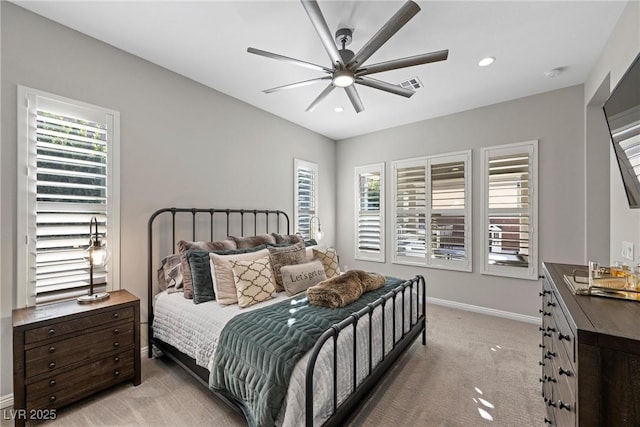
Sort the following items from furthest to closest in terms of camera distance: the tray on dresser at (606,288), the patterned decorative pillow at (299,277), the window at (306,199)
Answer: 1. the window at (306,199)
2. the patterned decorative pillow at (299,277)
3. the tray on dresser at (606,288)

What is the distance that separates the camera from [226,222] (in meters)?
3.50

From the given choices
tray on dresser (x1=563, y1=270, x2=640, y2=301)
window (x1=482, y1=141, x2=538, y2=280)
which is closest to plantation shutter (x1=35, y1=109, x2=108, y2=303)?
tray on dresser (x1=563, y1=270, x2=640, y2=301)

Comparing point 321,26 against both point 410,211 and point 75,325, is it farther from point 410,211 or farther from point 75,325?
point 410,211

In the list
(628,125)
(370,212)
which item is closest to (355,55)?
(628,125)

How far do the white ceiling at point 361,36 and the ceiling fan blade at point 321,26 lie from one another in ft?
1.22

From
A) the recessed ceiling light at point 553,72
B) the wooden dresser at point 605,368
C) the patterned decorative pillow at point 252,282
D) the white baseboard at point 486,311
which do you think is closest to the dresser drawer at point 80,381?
the patterned decorative pillow at point 252,282

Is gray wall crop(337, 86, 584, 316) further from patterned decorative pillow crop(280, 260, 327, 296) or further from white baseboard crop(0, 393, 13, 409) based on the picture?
white baseboard crop(0, 393, 13, 409)

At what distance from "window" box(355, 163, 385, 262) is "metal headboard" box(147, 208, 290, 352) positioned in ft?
5.29

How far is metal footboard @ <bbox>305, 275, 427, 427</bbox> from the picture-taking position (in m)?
1.41

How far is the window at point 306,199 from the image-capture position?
463 centimetres

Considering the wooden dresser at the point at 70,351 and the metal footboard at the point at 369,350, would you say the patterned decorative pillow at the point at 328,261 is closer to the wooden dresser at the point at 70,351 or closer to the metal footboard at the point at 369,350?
the metal footboard at the point at 369,350

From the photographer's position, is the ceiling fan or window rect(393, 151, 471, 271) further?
window rect(393, 151, 471, 271)

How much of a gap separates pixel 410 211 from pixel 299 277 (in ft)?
8.86

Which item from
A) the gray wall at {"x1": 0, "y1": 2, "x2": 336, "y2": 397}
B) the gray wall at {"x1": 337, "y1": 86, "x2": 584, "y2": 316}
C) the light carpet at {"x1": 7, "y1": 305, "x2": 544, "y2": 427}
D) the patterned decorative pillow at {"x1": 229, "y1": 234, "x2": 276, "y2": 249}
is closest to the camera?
the light carpet at {"x1": 7, "y1": 305, "x2": 544, "y2": 427}
